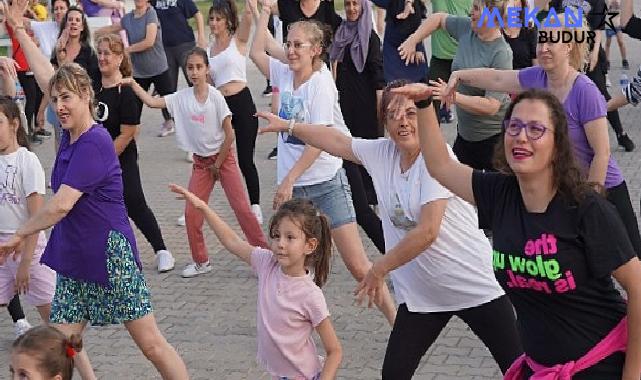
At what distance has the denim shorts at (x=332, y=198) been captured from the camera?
21.1 feet

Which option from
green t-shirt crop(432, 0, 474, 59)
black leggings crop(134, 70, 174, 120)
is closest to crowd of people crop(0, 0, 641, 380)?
green t-shirt crop(432, 0, 474, 59)

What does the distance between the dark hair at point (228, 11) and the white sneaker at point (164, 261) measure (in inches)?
90.0

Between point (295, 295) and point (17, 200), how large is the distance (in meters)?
2.25

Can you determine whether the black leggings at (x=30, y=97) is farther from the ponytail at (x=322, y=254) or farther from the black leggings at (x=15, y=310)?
the ponytail at (x=322, y=254)

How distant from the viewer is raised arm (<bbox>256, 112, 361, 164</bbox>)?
484 cm

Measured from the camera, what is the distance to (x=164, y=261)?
8016 mm

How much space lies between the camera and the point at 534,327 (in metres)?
3.51

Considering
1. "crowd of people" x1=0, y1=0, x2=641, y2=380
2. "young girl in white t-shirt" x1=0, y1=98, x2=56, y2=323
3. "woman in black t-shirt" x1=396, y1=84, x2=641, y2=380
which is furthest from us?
"young girl in white t-shirt" x1=0, y1=98, x2=56, y2=323

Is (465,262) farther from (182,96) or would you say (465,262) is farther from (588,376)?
(182,96)

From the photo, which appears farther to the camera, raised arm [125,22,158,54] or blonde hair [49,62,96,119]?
raised arm [125,22,158,54]

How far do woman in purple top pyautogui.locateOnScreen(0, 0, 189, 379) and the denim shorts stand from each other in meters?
1.57

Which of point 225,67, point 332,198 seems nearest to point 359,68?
point 225,67

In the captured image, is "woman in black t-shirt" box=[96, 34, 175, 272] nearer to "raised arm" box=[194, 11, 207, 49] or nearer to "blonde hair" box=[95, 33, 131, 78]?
"blonde hair" box=[95, 33, 131, 78]

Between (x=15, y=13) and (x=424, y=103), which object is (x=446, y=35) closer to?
(x=15, y=13)
